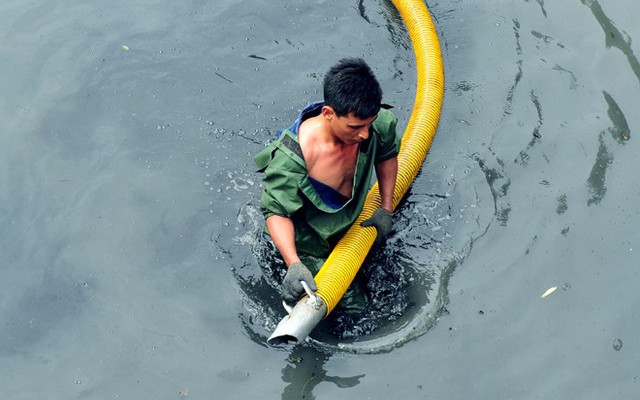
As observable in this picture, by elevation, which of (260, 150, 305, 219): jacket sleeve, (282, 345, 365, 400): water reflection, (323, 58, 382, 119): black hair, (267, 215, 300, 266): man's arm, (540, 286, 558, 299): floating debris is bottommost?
(282, 345, 365, 400): water reflection

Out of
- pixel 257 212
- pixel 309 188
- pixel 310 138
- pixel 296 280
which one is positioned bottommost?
pixel 257 212

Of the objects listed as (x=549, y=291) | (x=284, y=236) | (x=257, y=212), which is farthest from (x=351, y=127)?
(x=549, y=291)

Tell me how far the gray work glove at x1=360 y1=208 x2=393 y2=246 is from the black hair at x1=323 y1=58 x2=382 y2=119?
0.81 metres

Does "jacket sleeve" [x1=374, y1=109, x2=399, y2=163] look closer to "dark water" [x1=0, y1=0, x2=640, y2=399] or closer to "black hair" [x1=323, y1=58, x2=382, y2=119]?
→ "black hair" [x1=323, y1=58, x2=382, y2=119]

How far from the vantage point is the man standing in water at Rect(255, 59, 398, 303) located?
418 centimetres

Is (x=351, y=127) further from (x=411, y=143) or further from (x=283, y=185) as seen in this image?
(x=411, y=143)

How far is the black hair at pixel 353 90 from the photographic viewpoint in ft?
13.5

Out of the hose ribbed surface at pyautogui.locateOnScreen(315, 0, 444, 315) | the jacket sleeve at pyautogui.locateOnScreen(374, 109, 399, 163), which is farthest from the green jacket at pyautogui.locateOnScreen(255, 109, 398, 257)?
the hose ribbed surface at pyautogui.locateOnScreen(315, 0, 444, 315)

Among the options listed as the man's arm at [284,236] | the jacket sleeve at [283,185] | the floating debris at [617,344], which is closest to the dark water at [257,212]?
the floating debris at [617,344]

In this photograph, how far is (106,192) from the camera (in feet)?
18.0

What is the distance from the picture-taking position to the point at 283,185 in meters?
4.38

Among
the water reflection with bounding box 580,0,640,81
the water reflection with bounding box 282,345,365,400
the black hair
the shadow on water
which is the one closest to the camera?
the black hair

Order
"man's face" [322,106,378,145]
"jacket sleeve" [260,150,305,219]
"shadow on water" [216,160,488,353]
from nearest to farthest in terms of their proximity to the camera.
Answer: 1. "man's face" [322,106,378,145]
2. "jacket sleeve" [260,150,305,219]
3. "shadow on water" [216,160,488,353]

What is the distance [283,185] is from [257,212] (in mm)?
1065
